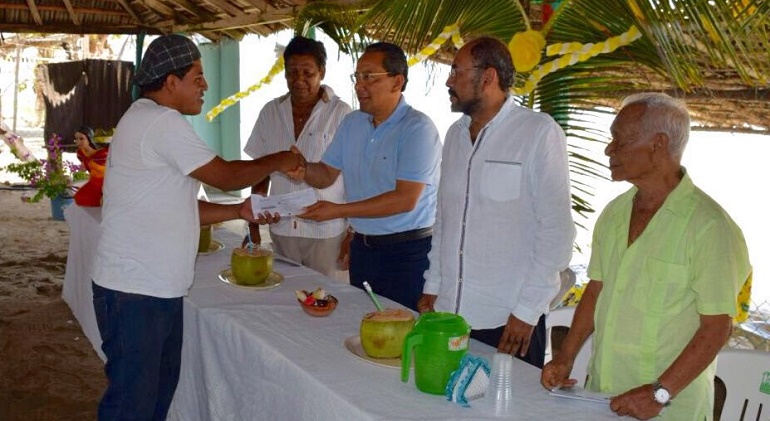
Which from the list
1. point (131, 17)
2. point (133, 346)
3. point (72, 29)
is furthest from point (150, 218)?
point (131, 17)

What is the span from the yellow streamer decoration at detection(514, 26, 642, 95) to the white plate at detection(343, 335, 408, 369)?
144cm

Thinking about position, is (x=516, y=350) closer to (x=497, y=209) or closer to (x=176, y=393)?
(x=497, y=209)

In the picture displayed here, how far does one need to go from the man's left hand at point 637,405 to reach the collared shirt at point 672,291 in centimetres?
14

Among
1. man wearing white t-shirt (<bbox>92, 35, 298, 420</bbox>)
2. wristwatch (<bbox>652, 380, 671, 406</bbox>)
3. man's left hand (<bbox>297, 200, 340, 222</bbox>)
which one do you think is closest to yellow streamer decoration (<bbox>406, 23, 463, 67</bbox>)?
man's left hand (<bbox>297, 200, 340, 222</bbox>)

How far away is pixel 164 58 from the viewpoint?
7.62ft

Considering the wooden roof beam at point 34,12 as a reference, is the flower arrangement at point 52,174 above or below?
below

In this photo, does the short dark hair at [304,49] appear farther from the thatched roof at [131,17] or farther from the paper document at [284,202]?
the thatched roof at [131,17]

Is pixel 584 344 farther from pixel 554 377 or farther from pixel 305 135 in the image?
pixel 305 135

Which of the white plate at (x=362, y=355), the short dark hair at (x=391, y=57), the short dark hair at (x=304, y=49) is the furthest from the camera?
the short dark hair at (x=304, y=49)

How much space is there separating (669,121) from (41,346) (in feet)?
13.2

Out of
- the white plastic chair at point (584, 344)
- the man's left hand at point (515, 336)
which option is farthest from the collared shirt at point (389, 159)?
the man's left hand at point (515, 336)

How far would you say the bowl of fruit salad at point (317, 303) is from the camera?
2338 millimetres

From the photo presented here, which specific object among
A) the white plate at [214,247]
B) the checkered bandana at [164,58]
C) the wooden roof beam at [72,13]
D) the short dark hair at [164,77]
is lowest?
the white plate at [214,247]

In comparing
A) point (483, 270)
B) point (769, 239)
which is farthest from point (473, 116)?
point (769, 239)
